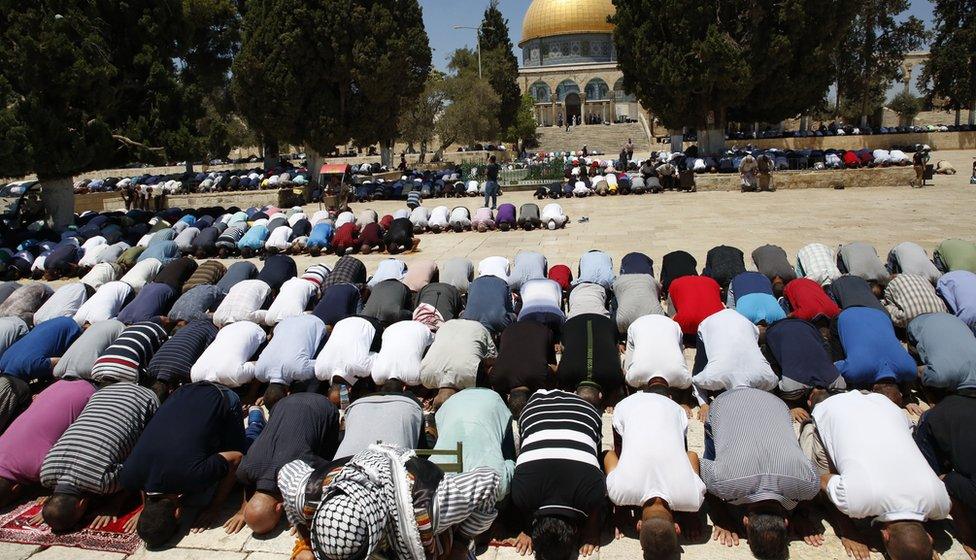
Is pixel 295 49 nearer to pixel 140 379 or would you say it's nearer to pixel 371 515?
pixel 140 379

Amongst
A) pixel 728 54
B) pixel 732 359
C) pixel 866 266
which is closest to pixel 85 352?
pixel 732 359

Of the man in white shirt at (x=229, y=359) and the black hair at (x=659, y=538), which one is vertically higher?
the man in white shirt at (x=229, y=359)

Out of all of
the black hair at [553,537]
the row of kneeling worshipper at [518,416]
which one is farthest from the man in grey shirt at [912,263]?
the black hair at [553,537]

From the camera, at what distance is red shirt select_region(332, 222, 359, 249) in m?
12.1

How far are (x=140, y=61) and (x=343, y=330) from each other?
47.2ft

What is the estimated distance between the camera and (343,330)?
5.93m

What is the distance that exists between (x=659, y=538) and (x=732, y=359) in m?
1.95

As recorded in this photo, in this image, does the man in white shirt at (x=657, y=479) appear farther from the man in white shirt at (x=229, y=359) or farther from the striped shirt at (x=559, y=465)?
the man in white shirt at (x=229, y=359)

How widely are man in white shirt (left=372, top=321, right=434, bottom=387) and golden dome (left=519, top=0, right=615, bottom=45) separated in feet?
184

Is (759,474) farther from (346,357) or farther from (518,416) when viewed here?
(346,357)

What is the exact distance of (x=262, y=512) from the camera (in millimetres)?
4082

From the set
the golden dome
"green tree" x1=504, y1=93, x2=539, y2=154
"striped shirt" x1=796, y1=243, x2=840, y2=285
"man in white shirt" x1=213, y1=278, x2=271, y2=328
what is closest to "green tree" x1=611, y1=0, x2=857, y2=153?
"striped shirt" x1=796, y1=243, x2=840, y2=285

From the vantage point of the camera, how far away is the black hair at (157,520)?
402 cm

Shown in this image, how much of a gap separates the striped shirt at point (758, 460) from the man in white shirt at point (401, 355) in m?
2.56
